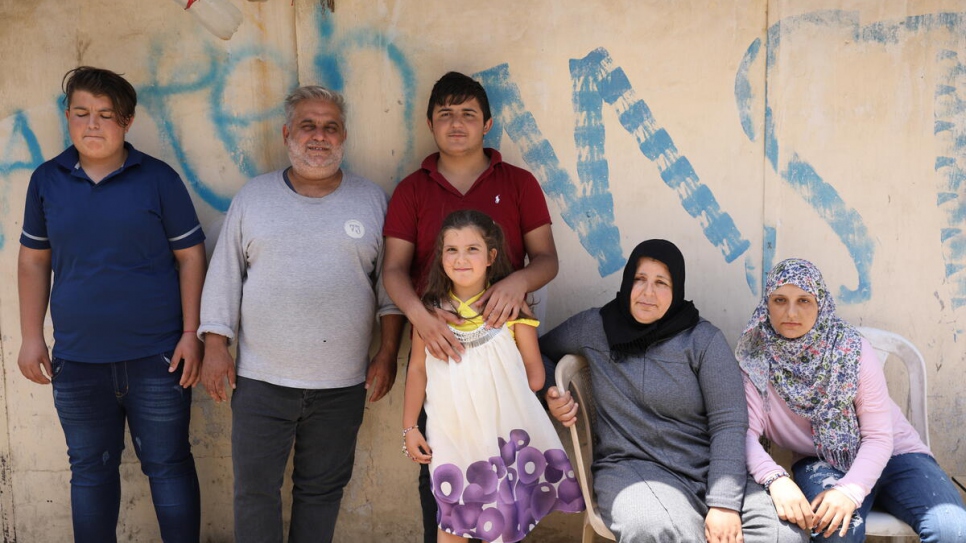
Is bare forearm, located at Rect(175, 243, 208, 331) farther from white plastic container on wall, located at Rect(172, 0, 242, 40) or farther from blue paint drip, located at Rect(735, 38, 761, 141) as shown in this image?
blue paint drip, located at Rect(735, 38, 761, 141)

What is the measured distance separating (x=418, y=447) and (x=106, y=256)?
1469mm

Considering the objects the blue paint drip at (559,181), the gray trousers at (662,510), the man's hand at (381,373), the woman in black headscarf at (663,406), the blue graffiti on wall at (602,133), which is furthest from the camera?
the blue paint drip at (559,181)

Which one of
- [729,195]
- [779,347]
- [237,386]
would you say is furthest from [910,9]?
[237,386]

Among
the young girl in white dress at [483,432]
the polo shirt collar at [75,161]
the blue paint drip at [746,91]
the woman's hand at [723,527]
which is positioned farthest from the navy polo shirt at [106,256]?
the blue paint drip at [746,91]

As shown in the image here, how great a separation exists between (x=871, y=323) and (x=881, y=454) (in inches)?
34.5

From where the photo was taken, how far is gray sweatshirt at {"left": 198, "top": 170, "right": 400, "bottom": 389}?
3.15m

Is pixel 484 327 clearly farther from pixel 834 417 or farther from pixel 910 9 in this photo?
pixel 910 9

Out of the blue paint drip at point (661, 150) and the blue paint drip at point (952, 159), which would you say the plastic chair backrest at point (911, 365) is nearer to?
the blue paint drip at point (952, 159)

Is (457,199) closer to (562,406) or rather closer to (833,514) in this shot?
(562,406)

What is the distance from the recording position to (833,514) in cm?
272

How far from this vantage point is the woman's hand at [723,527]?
267 cm

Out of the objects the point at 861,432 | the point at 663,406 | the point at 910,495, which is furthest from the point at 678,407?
the point at 910,495

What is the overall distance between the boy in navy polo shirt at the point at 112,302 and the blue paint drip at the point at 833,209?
2639 millimetres

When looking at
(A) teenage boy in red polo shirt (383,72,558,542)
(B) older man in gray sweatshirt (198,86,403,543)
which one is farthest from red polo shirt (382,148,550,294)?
(B) older man in gray sweatshirt (198,86,403,543)
